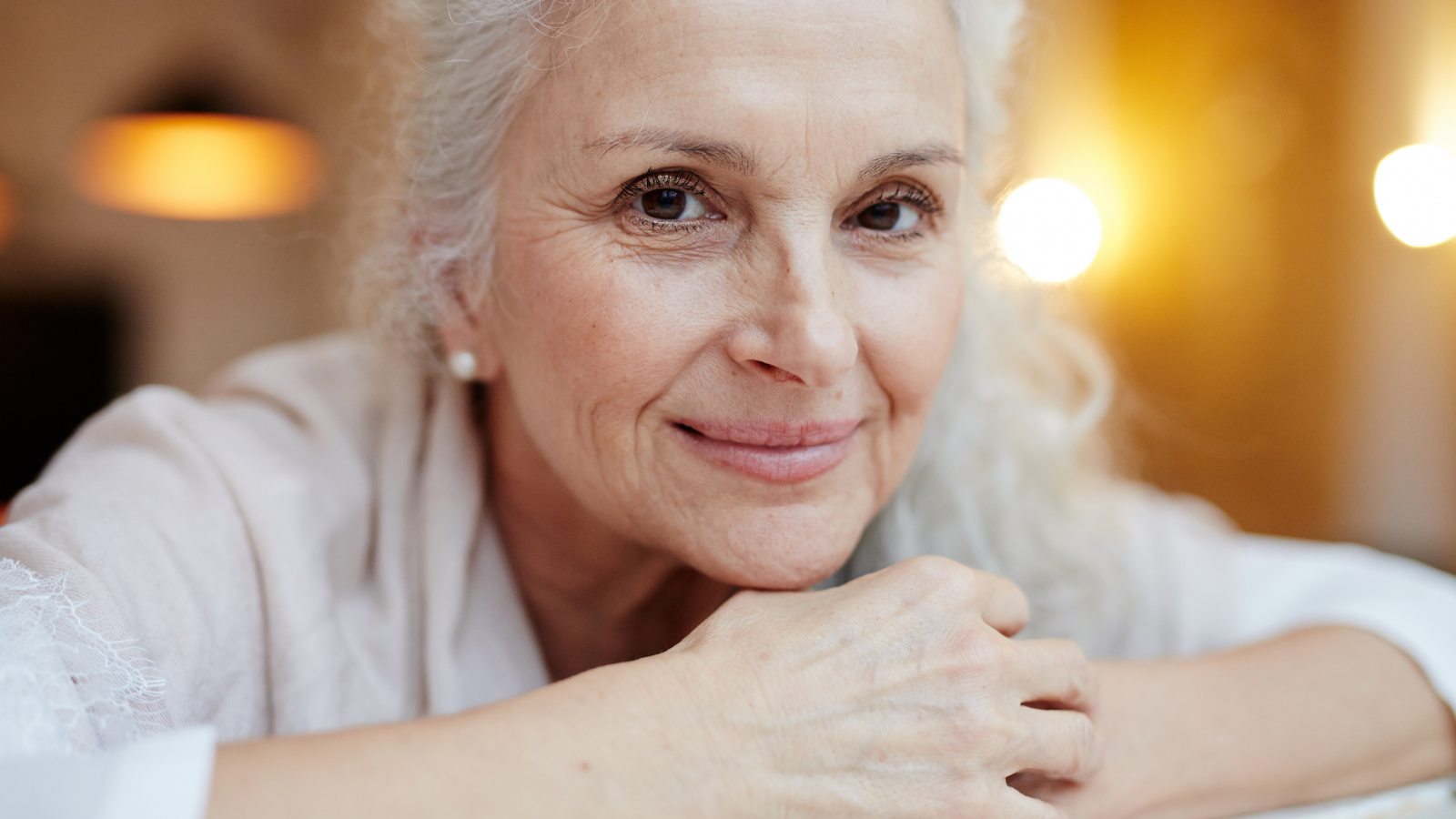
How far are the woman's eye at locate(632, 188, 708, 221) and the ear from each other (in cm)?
29

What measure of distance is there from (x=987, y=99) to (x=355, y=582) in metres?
1.02

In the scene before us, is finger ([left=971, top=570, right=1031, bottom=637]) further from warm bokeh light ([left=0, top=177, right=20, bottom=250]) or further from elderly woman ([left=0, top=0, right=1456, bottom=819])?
warm bokeh light ([left=0, top=177, right=20, bottom=250])

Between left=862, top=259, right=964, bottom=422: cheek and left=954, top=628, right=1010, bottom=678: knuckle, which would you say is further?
left=862, top=259, right=964, bottom=422: cheek

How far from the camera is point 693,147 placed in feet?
2.90

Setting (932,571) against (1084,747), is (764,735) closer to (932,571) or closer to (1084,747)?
(932,571)

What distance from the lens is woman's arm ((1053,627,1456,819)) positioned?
980 millimetres

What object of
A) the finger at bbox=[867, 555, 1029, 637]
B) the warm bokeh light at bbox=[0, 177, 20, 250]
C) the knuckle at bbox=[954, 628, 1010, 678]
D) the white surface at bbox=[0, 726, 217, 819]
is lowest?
the warm bokeh light at bbox=[0, 177, 20, 250]

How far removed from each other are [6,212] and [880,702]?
5.05 meters

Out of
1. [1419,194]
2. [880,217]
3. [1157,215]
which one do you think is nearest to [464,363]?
[880,217]

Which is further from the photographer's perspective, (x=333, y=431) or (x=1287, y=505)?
(x=1287, y=505)

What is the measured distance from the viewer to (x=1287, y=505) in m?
4.16

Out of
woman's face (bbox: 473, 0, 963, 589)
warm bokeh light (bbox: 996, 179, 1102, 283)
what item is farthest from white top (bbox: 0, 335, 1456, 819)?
warm bokeh light (bbox: 996, 179, 1102, 283)

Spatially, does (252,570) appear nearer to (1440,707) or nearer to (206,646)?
(206,646)

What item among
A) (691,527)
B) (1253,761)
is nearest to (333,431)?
(691,527)
